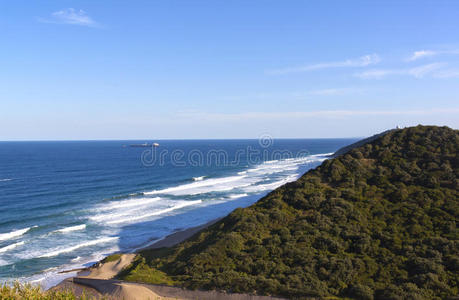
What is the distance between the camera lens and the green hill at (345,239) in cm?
1458

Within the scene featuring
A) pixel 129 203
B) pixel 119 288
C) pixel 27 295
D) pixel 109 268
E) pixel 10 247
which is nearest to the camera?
pixel 27 295

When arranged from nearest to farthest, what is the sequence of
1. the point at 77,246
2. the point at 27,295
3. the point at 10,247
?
the point at 27,295 → the point at 10,247 → the point at 77,246

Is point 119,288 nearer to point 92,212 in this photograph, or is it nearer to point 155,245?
point 155,245

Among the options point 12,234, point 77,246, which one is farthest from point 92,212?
point 77,246

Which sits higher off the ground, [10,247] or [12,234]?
[12,234]

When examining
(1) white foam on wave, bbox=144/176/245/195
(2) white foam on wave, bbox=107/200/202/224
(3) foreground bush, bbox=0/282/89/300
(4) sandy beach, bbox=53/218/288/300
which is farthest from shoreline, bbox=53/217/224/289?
→ (1) white foam on wave, bbox=144/176/245/195

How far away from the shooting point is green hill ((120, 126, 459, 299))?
574 inches

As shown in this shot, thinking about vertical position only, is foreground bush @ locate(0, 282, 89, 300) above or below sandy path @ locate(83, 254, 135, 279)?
above

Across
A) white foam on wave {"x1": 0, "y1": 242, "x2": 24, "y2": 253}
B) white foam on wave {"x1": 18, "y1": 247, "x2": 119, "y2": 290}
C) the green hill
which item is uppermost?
the green hill

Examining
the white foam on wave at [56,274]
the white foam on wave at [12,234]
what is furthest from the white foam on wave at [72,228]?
the white foam on wave at [56,274]

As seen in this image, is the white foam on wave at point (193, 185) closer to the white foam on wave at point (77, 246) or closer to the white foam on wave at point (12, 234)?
the white foam on wave at point (12, 234)

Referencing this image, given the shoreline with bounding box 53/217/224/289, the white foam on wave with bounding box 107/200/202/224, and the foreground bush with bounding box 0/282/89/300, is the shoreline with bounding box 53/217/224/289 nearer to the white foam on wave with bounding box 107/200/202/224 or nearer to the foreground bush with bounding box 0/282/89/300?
the white foam on wave with bounding box 107/200/202/224

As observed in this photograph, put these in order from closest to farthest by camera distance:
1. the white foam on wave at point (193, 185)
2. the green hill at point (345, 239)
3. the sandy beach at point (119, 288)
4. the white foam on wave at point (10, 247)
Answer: the green hill at point (345, 239) → the sandy beach at point (119, 288) → the white foam on wave at point (10, 247) → the white foam on wave at point (193, 185)

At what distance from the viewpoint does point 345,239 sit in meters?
18.1
